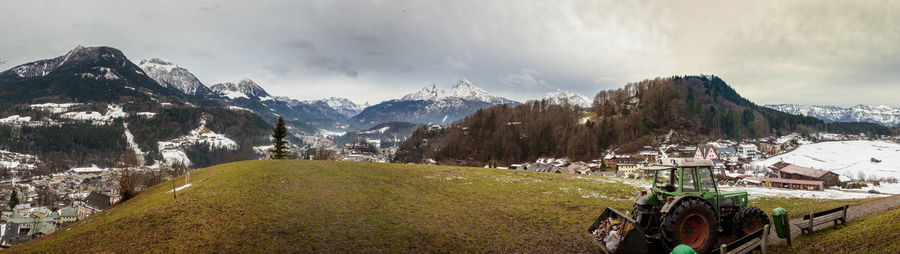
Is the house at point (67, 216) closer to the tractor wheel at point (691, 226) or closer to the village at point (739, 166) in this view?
the village at point (739, 166)

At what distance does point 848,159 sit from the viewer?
113m

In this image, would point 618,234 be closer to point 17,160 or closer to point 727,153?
point 727,153

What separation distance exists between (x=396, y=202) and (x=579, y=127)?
108692 millimetres

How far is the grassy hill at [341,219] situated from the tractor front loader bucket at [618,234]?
3.27 ft

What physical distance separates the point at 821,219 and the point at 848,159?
15673 cm

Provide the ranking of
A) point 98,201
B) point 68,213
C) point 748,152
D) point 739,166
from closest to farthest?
point 98,201 → point 68,213 → point 739,166 → point 748,152

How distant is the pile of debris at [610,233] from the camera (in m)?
9.34

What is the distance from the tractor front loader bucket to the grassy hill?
3.27 ft

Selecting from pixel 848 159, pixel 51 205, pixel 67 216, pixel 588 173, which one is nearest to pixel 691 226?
pixel 588 173

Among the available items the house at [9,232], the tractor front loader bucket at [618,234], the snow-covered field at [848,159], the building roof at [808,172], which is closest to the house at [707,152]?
the snow-covered field at [848,159]

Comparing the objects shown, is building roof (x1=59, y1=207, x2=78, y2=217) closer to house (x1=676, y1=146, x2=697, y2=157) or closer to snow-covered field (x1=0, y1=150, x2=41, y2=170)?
house (x1=676, y1=146, x2=697, y2=157)

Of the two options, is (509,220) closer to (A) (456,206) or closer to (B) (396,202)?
(A) (456,206)

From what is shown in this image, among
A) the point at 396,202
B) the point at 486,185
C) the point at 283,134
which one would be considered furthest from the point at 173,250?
the point at 283,134

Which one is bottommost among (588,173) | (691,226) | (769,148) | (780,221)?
(588,173)
